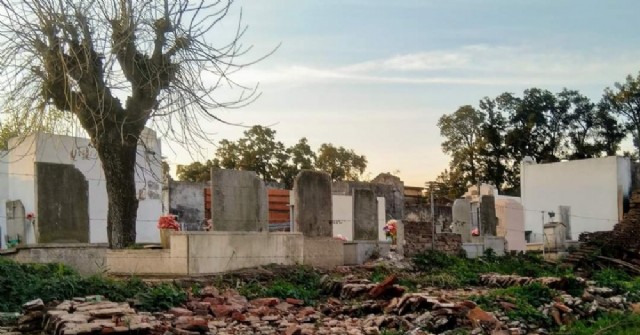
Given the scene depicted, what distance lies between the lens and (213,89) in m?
12.5

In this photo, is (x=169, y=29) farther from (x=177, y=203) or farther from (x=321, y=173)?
(x=177, y=203)

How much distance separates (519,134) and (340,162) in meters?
11.9

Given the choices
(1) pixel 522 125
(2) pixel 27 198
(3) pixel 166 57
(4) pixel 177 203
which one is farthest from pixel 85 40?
(1) pixel 522 125

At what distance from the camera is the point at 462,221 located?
20.6 metres

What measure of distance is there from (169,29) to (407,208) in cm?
2166

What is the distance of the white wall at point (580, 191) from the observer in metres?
29.5

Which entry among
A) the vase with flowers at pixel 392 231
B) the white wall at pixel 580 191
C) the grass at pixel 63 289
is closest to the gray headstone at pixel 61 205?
the grass at pixel 63 289

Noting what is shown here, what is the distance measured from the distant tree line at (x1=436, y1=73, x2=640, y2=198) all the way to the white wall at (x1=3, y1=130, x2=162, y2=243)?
25.3m

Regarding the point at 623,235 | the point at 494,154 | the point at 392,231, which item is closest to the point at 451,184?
the point at 494,154

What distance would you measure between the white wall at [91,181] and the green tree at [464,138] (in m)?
26.7

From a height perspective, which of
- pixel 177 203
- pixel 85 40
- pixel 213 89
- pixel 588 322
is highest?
pixel 85 40

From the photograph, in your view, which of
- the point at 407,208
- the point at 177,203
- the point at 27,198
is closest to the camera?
the point at 27,198

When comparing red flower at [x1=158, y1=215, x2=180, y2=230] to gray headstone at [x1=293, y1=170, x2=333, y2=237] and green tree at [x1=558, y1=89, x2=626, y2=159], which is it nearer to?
gray headstone at [x1=293, y1=170, x2=333, y2=237]

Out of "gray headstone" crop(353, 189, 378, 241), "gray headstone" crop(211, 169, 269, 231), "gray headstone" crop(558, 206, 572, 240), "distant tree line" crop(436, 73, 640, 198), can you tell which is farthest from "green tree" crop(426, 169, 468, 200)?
"gray headstone" crop(211, 169, 269, 231)
